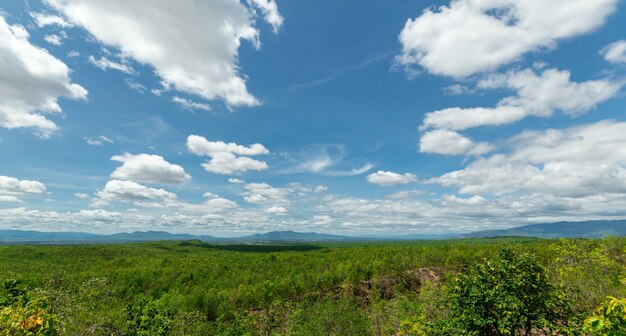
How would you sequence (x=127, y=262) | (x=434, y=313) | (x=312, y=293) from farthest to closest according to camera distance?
(x=127, y=262) < (x=312, y=293) < (x=434, y=313)

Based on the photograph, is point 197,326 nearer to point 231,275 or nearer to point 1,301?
point 1,301

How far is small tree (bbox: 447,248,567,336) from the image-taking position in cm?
2122

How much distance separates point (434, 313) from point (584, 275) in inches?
649

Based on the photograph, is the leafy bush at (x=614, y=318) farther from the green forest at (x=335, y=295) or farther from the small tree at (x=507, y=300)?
the small tree at (x=507, y=300)

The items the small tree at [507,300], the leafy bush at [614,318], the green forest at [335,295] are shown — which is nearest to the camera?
the leafy bush at [614,318]

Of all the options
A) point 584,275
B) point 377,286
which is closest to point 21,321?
point 584,275

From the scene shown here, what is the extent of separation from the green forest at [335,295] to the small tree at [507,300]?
73 millimetres

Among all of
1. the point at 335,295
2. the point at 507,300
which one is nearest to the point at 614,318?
the point at 507,300

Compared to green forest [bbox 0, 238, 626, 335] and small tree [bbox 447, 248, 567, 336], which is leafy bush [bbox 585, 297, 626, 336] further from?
small tree [bbox 447, 248, 567, 336]

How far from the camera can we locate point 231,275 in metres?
130

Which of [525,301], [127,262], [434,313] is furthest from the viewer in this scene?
[127,262]

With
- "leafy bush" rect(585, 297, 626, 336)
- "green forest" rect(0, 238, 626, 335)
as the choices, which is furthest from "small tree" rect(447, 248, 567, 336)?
"leafy bush" rect(585, 297, 626, 336)

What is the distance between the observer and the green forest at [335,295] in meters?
21.7

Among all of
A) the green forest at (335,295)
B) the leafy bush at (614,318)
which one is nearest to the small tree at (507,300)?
the green forest at (335,295)
